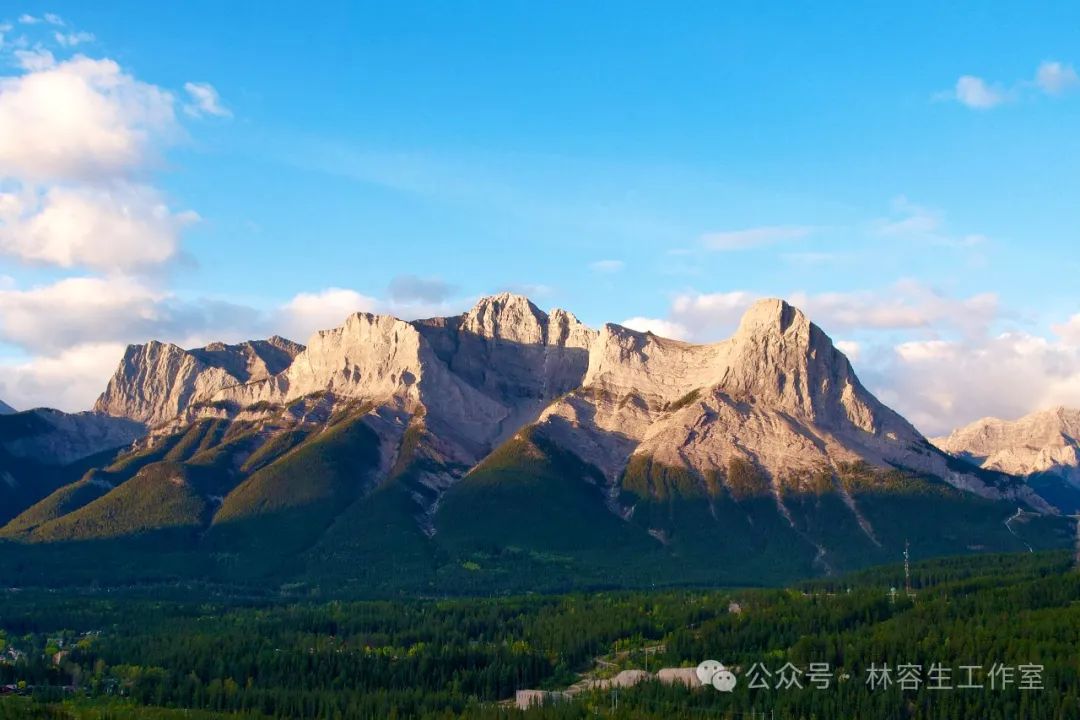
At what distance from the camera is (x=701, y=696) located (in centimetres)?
19950

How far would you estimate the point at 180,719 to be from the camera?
7500 inches

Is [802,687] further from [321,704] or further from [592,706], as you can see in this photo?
[321,704]

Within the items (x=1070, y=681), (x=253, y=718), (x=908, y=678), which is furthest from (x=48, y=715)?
(x=1070, y=681)

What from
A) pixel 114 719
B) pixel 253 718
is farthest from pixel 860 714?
pixel 114 719

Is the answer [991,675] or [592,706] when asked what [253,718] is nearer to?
[592,706]

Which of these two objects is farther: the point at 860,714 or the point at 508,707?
the point at 508,707

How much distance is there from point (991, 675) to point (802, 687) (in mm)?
24438

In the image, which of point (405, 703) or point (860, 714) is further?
point (405, 703)

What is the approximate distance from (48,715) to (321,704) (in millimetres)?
35201

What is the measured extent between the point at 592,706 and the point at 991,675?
171ft

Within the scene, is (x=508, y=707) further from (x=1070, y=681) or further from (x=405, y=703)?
(x=1070, y=681)

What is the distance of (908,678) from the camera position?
197 m

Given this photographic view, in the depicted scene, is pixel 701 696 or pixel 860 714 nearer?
pixel 860 714

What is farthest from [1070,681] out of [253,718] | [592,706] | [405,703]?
[253,718]
